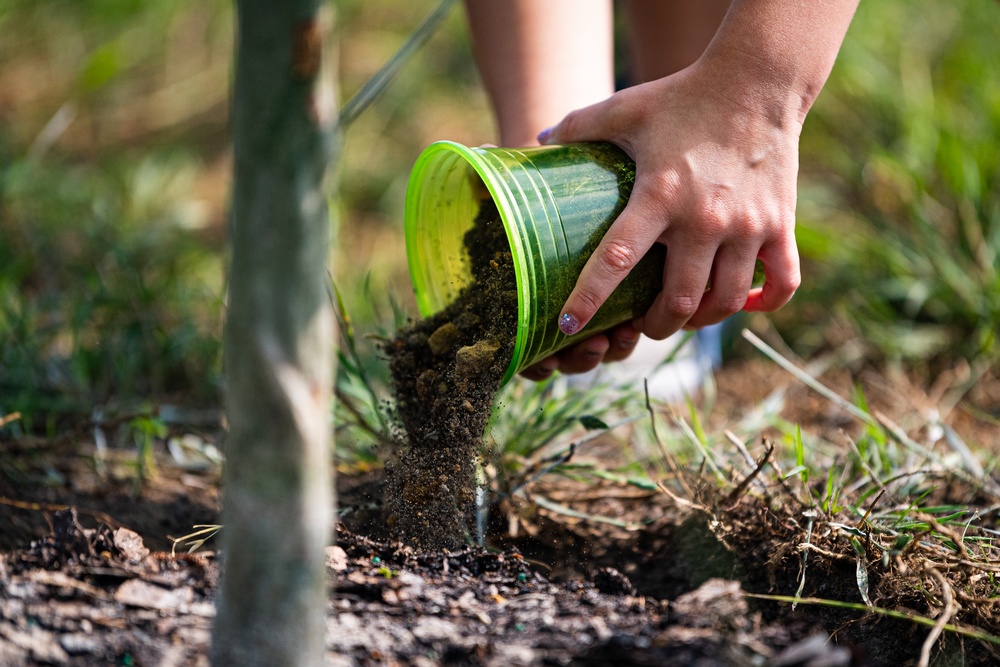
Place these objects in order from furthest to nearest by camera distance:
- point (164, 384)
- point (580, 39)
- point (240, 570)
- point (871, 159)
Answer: point (871, 159) < point (164, 384) < point (580, 39) < point (240, 570)

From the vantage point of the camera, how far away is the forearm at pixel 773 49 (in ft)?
3.83

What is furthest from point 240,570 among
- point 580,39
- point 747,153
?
point 580,39

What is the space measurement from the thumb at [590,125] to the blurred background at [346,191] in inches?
16.6

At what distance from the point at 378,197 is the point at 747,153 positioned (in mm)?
2121

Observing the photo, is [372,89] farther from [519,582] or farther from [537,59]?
[537,59]

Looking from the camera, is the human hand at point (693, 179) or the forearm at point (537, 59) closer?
the human hand at point (693, 179)

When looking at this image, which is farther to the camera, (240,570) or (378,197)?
(378,197)

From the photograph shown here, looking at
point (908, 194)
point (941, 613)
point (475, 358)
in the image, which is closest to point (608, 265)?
point (475, 358)

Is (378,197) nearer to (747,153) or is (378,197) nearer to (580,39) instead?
(580,39)

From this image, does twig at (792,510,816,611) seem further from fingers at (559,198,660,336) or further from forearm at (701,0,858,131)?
forearm at (701,0,858,131)

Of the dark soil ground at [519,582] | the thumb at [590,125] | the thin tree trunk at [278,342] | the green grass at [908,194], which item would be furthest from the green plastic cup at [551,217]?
the green grass at [908,194]

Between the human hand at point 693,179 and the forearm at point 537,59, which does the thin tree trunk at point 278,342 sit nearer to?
the human hand at point 693,179

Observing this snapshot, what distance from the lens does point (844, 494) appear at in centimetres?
136

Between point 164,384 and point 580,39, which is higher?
point 580,39
